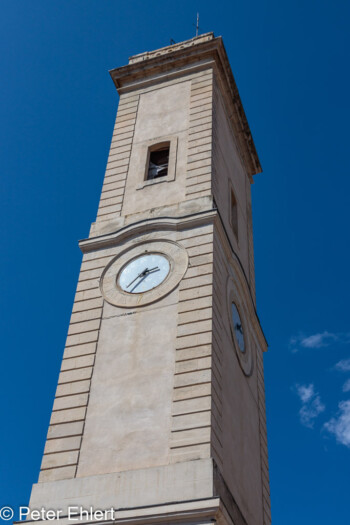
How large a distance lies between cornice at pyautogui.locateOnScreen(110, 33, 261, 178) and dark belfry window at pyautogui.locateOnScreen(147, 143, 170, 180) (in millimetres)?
3433

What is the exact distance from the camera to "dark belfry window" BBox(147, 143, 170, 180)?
2078cm

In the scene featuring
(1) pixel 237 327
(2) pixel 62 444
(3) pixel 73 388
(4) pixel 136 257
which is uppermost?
(4) pixel 136 257

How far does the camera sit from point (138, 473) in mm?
13273

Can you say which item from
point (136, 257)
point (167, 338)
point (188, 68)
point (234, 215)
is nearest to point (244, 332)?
point (136, 257)

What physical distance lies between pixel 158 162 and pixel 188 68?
13.3 ft

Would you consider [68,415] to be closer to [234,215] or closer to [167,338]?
[167,338]

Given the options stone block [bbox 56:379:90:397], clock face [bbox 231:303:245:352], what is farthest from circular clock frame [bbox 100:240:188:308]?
stone block [bbox 56:379:90:397]

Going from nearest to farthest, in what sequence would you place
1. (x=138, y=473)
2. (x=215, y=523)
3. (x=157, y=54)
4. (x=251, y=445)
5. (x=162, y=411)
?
(x=215, y=523) → (x=138, y=473) → (x=162, y=411) → (x=251, y=445) → (x=157, y=54)

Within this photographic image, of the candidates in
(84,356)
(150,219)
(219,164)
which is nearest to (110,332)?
(84,356)

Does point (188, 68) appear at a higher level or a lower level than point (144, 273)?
higher

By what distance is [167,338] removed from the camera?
15.5m

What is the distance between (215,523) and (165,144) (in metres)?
12.1

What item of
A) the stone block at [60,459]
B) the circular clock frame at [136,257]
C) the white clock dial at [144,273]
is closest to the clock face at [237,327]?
the circular clock frame at [136,257]

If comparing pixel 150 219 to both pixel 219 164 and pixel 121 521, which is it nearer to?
pixel 219 164
